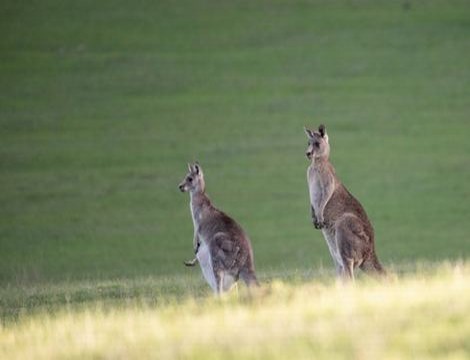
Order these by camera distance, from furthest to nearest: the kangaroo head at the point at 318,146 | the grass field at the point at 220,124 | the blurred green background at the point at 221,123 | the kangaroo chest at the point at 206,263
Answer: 1. the blurred green background at the point at 221,123
2. the grass field at the point at 220,124
3. the kangaroo head at the point at 318,146
4. the kangaroo chest at the point at 206,263

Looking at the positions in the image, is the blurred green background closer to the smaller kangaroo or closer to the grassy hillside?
the smaller kangaroo

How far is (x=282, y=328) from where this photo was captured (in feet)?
33.2

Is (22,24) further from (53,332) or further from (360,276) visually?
(53,332)

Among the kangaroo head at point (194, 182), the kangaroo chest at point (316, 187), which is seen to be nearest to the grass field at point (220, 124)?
the kangaroo head at point (194, 182)

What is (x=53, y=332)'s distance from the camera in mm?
11359

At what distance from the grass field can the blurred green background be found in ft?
0.22

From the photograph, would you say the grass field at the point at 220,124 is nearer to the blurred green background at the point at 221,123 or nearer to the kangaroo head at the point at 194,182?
the blurred green background at the point at 221,123

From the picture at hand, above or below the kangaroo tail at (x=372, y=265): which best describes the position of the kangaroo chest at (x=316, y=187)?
above

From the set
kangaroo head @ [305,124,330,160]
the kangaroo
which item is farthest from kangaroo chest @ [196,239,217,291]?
kangaroo head @ [305,124,330,160]

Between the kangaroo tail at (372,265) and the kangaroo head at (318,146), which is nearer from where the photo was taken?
the kangaroo tail at (372,265)

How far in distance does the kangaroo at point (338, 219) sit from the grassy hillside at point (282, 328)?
6.61ft

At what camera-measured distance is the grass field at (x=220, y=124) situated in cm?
3684

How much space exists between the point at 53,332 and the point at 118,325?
0.51 metres

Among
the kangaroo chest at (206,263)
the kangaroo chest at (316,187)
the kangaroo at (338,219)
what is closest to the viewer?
the kangaroo at (338,219)
